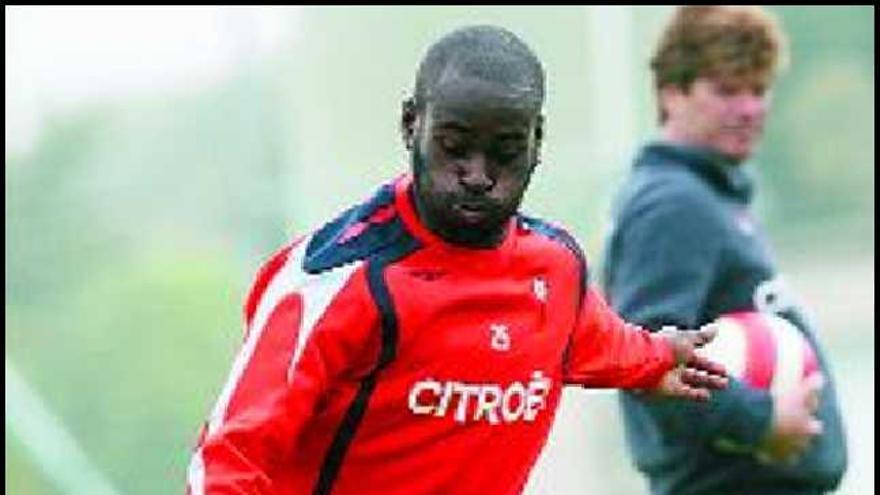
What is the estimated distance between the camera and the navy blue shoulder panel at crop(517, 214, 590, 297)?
2.95m

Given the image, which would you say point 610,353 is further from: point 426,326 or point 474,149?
point 474,149

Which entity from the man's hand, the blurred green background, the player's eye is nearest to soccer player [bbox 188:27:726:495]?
the player's eye

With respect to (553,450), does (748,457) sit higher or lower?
higher

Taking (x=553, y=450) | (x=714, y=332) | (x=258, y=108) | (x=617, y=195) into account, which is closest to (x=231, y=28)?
(x=258, y=108)

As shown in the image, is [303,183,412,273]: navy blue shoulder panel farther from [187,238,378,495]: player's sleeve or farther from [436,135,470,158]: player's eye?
[436,135,470,158]: player's eye

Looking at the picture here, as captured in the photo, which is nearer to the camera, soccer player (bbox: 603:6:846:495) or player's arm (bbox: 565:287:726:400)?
player's arm (bbox: 565:287:726:400)

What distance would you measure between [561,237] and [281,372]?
53cm

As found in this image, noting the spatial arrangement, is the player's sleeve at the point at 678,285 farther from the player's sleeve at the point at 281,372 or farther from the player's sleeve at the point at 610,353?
the player's sleeve at the point at 281,372

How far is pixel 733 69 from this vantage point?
4027mm

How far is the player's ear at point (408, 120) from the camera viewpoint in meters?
2.71

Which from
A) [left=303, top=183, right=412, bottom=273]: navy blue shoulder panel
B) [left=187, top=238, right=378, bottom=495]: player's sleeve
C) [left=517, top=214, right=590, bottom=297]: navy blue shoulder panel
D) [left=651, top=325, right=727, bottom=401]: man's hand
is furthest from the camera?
[left=651, top=325, right=727, bottom=401]: man's hand

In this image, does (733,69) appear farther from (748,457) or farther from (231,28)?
(231,28)

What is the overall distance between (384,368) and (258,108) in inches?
171

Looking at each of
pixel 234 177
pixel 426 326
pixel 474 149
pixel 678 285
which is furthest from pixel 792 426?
pixel 234 177
